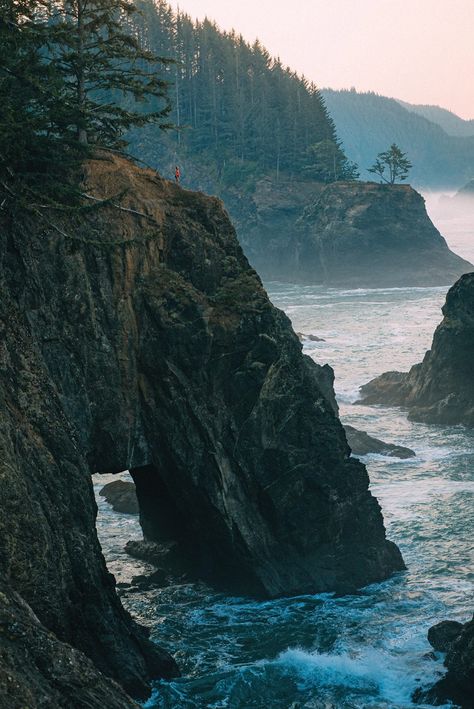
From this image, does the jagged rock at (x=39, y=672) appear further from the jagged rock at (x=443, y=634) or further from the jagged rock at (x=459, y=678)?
the jagged rock at (x=443, y=634)

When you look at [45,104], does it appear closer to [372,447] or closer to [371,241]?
[372,447]

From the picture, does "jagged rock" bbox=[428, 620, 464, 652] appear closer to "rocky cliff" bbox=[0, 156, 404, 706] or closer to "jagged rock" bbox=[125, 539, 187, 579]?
"rocky cliff" bbox=[0, 156, 404, 706]

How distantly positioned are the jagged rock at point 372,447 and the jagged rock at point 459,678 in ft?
75.6

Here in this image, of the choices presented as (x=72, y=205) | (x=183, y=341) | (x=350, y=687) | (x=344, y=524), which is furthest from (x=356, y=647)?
(x=72, y=205)

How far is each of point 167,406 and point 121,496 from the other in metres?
12.9

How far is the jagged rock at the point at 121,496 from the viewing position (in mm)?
40031

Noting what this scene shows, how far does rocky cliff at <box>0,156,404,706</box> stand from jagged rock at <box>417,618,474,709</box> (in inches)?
266

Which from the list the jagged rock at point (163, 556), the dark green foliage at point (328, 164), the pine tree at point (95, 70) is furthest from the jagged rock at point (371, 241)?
the pine tree at point (95, 70)

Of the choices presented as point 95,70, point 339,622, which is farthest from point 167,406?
point 95,70

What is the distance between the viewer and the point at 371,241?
123m

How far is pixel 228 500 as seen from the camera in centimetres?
2969

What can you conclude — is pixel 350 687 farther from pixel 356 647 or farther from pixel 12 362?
pixel 12 362

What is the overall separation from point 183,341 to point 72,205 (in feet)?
18.2

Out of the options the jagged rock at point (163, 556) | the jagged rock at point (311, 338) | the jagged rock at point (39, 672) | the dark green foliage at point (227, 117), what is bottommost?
the jagged rock at point (163, 556)
